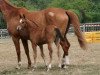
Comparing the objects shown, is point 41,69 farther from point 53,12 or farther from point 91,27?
point 91,27

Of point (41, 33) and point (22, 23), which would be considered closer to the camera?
point (41, 33)

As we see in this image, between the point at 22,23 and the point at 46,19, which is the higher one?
the point at 46,19

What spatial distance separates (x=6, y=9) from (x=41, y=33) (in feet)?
5.79

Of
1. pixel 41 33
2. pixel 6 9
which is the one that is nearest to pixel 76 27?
pixel 41 33

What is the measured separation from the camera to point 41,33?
11.4 m

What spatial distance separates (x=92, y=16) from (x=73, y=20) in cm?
5026

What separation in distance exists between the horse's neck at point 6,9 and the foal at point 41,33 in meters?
0.85

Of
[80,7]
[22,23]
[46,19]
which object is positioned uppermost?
[46,19]

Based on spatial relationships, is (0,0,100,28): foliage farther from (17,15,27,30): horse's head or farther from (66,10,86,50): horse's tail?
(17,15,27,30): horse's head

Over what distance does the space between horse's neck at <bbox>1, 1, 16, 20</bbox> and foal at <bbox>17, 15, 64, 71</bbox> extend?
852 mm

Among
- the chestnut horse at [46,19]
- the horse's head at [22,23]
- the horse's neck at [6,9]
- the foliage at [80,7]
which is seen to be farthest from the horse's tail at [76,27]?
the foliage at [80,7]

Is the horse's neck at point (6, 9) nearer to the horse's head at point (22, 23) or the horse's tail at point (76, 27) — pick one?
the horse's head at point (22, 23)

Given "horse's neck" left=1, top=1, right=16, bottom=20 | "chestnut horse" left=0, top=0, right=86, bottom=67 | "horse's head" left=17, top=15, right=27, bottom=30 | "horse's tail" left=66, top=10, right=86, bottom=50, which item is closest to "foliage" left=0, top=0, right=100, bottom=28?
"horse's neck" left=1, top=1, right=16, bottom=20

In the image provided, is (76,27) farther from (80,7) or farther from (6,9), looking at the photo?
(80,7)
